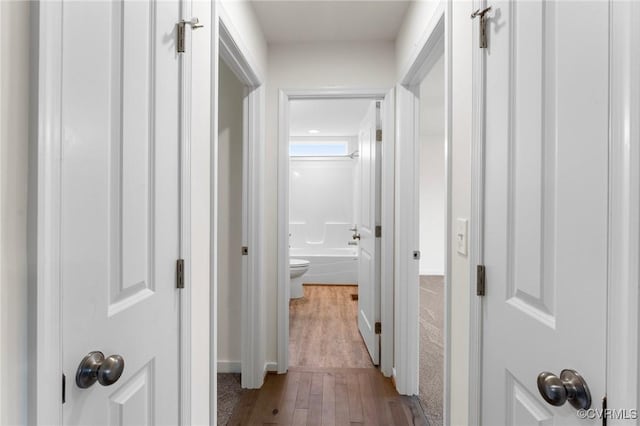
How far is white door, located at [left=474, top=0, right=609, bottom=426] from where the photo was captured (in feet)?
2.08

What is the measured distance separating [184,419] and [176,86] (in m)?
1.10

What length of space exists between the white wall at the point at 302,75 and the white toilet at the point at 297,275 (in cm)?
174

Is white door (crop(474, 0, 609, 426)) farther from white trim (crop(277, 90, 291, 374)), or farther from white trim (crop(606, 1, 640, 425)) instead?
white trim (crop(277, 90, 291, 374))

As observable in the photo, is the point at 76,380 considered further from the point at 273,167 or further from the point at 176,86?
the point at 273,167

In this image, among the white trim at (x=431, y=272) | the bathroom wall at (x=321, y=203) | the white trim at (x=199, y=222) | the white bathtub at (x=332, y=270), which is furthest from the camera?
the bathroom wall at (x=321, y=203)

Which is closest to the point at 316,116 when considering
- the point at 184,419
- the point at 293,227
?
the point at 293,227

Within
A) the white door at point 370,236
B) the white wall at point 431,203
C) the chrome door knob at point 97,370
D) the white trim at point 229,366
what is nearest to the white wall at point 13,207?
the chrome door knob at point 97,370

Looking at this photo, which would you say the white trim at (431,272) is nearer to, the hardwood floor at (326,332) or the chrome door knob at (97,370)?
the hardwood floor at (326,332)

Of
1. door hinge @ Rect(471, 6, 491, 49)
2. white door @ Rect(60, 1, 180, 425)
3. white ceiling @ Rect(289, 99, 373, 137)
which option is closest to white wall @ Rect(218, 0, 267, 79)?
white door @ Rect(60, 1, 180, 425)

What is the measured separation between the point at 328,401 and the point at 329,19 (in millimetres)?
2500

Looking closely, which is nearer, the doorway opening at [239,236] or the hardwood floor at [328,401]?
the hardwood floor at [328,401]

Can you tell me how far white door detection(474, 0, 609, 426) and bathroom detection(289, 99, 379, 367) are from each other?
1.82 meters

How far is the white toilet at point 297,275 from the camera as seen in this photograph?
168 inches

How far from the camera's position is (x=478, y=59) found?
109 centimetres
